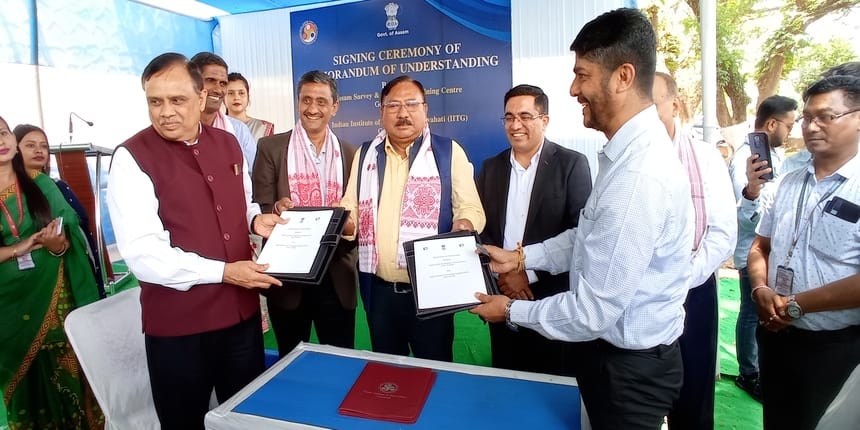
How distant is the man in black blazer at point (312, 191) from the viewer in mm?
2611

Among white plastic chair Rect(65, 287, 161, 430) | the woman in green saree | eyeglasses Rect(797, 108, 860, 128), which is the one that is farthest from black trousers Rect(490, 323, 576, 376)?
the woman in green saree

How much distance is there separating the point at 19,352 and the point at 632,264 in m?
3.10

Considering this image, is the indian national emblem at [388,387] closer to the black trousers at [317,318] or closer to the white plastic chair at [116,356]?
the black trousers at [317,318]

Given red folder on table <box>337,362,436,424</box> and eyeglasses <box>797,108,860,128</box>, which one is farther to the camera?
eyeglasses <box>797,108,860,128</box>

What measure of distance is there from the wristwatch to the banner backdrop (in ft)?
14.5

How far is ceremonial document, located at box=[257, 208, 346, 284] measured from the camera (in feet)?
6.04

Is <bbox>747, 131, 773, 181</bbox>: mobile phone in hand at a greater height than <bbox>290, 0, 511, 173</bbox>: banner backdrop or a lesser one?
lesser

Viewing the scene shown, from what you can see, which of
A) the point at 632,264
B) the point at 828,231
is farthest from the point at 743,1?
the point at 632,264

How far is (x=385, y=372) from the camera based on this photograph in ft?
5.66

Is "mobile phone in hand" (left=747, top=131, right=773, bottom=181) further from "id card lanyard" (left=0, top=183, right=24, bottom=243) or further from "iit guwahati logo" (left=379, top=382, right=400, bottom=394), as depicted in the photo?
"id card lanyard" (left=0, top=183, right=24, bottom=243)

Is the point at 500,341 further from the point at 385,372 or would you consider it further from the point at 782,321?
the point at 782,321

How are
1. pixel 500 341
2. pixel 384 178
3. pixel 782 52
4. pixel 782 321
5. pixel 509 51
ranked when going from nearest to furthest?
pixel 782 321, pixel 384 178, pixel 500 341, pixel 509 51, pixel 782 52

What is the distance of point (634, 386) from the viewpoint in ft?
4.53

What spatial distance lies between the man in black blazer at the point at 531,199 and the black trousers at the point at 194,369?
138 cm
